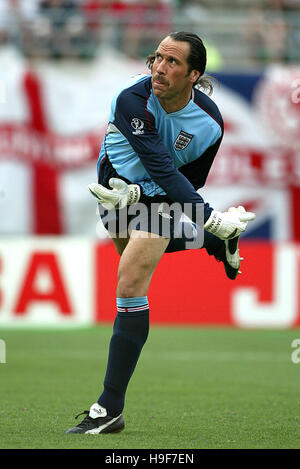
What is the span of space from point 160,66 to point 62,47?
793 cm

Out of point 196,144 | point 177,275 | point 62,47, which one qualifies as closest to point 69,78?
point 62,47

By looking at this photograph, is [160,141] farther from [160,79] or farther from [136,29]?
[136,29]

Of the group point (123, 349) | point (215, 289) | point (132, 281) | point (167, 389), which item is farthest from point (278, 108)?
point (123, 349)

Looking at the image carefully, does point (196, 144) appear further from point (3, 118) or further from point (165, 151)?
point (3, 118)

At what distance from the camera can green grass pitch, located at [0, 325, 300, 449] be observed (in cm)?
480

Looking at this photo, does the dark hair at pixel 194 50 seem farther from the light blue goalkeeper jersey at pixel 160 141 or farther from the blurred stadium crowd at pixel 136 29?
the blurred stadium crowd at pixel 136 29

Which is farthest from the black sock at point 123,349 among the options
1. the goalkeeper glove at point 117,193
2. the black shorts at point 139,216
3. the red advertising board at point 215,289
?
the red advertising board at point 215,289

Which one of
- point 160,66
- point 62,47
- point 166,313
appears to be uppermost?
point 62,47

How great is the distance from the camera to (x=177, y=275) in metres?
10.9

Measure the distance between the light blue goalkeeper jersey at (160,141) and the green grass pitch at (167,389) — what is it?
1.33 metres

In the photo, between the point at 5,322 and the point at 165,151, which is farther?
the point at 5,322

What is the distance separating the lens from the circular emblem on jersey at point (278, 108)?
40.9ft

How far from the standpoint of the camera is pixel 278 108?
497 inches

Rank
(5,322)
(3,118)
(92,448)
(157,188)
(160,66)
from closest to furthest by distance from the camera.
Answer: (92,448), (160,66), (157,188), (5,322), (3,118)
